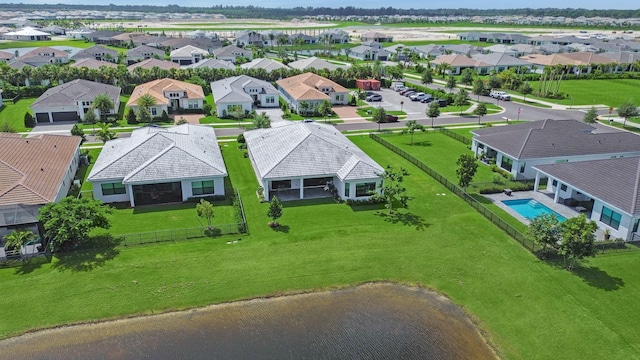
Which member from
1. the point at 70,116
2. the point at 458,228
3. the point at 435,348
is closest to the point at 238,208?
the point at 458,228

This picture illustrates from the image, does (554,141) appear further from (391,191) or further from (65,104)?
(65,104)

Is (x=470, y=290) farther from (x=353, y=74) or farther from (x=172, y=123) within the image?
(x=353, y=74)

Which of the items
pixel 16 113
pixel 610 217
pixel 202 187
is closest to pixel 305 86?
pixel 202 187

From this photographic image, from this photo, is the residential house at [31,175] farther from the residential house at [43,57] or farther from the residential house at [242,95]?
the residential house at [43,57]

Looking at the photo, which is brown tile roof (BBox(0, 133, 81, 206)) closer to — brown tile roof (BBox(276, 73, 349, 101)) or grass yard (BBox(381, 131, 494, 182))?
grass yard (BBox(381, 131, 494, 182))

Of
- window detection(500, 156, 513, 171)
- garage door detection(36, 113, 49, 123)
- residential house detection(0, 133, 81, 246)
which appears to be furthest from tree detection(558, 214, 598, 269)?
garage door detection(36, 113, 49, 123)

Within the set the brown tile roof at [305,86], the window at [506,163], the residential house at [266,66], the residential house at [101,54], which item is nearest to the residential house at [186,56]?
the residential house at [101,54]
